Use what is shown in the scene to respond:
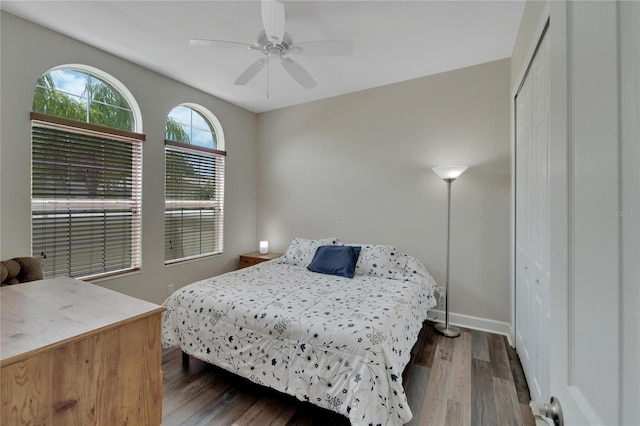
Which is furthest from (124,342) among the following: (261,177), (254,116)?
(254,116)

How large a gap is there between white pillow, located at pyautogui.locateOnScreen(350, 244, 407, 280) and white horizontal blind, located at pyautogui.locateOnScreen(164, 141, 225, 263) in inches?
84.3

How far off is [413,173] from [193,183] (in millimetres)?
2832

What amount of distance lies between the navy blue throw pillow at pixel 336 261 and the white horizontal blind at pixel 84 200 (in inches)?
77.5

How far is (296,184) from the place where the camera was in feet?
13.8

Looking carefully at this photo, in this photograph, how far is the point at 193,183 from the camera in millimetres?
3654

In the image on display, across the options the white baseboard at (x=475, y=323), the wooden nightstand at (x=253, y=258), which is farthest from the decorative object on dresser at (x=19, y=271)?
the white baseboard at (x=475, y=323)

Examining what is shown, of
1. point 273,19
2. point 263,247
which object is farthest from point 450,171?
point 263,247

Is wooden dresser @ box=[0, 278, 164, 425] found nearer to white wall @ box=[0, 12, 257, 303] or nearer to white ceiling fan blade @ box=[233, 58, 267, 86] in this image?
white wall @ box=[0, 12, 257, 303]

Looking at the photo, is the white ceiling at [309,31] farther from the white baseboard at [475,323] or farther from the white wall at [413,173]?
the white baseboard at [475,323]

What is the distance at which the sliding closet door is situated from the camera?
158 centimetres

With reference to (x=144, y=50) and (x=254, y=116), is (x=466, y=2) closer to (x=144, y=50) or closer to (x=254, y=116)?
(x=144, y=50)

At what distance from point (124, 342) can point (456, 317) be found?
10.4 feet

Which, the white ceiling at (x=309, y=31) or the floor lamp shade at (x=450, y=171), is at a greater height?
the white ceiling at (x=309, y=31)

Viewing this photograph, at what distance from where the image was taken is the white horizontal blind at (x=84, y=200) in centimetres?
239
